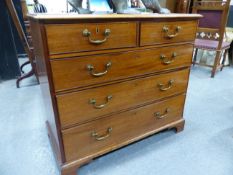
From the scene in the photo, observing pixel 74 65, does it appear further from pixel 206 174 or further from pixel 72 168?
pixel 206 174

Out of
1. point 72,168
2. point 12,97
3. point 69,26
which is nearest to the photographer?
point 69,26

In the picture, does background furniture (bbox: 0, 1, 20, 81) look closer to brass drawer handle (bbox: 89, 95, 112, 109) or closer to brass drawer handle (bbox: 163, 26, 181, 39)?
brass drawer handle (bbox: 89, 95, 112, 109)

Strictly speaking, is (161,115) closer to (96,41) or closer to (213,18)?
(96,41)

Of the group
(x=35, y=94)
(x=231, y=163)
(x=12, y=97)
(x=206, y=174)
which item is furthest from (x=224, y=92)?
(x=12, y=97)

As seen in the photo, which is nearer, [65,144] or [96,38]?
[96,38]

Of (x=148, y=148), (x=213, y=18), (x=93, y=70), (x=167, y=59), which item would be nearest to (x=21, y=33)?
(x=93, y=70)

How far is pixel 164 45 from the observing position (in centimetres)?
109

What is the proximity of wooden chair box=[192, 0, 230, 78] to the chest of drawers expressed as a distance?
144 cm

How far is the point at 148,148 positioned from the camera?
4.42ft

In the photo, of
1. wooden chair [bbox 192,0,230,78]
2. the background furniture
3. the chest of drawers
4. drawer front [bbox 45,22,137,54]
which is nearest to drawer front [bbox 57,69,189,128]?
the chest of drawers

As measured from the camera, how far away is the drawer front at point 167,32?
990 mm

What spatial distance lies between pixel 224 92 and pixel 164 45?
1477 mm

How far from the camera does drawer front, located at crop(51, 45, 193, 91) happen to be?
0.85 m

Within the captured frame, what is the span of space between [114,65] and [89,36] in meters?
0.21
